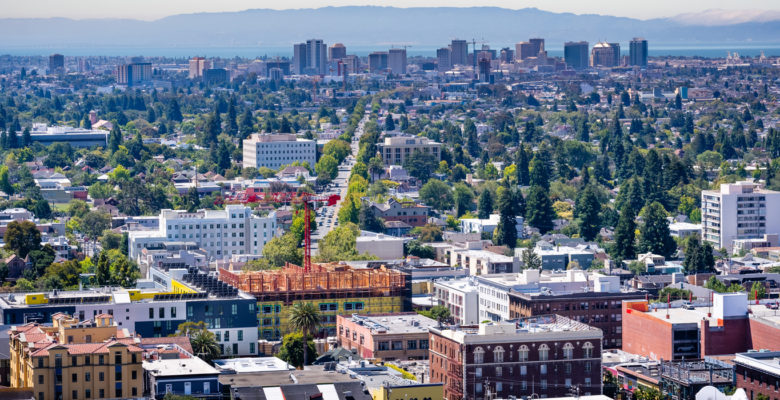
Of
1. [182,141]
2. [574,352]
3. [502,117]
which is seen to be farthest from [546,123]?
[574,352]

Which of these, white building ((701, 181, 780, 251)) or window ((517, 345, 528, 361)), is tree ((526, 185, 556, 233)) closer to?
white building ((701, 181, 780, 251))

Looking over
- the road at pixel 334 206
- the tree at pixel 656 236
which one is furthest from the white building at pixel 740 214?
the road at pixel 334 206

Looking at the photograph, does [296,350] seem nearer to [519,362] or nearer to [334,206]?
[519,362]

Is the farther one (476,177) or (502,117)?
(502,117)

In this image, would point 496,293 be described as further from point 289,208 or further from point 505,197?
point 289,208

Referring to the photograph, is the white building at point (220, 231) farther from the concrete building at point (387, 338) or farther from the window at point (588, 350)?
the window at point (588, 350)

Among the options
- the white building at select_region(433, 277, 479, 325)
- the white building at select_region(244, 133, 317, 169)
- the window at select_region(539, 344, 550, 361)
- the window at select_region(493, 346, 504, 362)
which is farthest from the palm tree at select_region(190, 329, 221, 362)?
the white building at select_region(244, 133, 317, 169)
